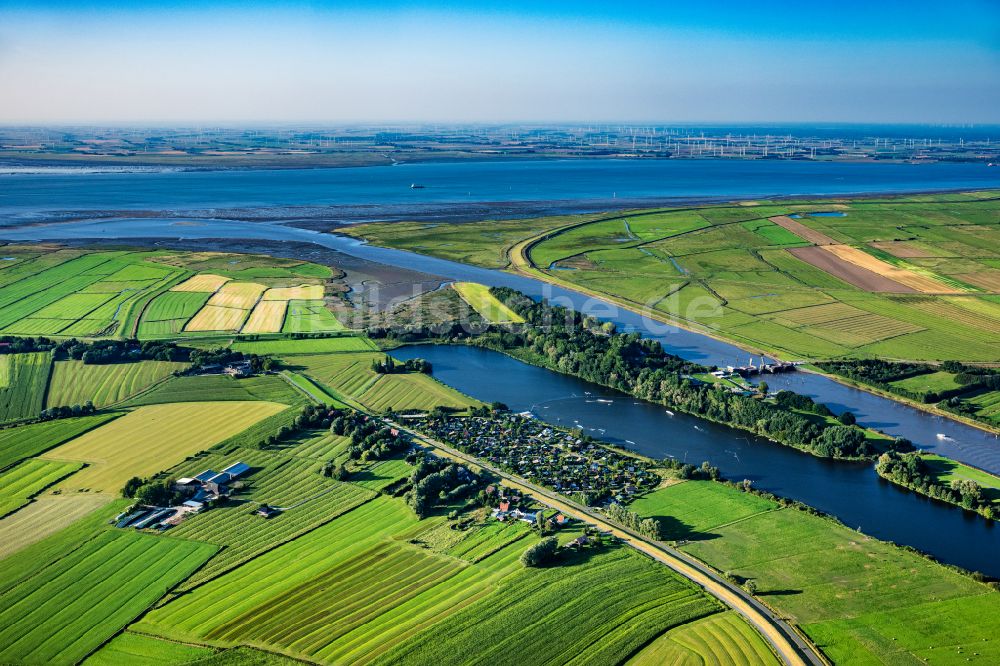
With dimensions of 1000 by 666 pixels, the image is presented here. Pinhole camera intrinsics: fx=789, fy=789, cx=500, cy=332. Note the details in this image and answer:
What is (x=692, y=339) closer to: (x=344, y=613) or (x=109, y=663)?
(x=344, y=613)

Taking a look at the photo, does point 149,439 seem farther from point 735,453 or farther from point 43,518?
point 735,453

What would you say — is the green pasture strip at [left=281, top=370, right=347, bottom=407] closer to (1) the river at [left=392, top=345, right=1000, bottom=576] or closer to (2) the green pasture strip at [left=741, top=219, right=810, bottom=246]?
(1) the river at [left=392, top=345, right=1000, bottom=576]

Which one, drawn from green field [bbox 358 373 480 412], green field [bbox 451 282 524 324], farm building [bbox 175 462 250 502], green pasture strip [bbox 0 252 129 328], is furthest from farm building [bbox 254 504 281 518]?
green pasture strip [bbox 0 252 129 328]

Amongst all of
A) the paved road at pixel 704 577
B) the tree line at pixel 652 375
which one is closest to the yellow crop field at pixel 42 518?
the paved road at pixel 704 577

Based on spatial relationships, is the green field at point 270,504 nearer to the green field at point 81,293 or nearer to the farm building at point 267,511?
the farm building at point 267,511

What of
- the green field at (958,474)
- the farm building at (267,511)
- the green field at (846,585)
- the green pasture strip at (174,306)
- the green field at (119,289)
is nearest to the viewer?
the green field at (846,585)

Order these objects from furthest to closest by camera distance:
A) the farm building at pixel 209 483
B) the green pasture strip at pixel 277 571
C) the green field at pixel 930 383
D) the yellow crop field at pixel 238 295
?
the yellow crop field at pixel 238 295 → the green field at pixel 930 383 → the farm building at pixel 209 483 → the green pasture strip at pixel 277 571

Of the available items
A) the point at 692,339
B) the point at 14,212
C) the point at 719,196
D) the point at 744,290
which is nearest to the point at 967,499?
the point at 692,339
